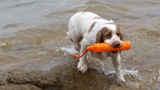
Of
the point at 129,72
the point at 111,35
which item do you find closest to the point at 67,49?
the point at 129,72

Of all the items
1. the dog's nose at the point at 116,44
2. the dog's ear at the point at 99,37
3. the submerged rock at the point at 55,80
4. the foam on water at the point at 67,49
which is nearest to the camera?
the dog's nose at the point at 116,44

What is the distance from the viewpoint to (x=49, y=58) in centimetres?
517

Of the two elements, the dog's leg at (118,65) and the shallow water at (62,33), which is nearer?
the dog's leg at (118,65)

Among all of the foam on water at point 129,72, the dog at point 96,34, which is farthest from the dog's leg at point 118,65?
the foam on water at point 129,72

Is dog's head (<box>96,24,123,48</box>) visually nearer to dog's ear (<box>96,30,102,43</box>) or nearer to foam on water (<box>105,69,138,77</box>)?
dog's ear (<box>96,30,102,43</box>)

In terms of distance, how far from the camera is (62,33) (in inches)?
310

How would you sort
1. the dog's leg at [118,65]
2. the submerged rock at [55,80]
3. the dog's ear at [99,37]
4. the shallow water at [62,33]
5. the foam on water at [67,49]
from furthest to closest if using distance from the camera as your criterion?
the foam on water at [67,49]
the shallow water at [62,33]
the dog's leg at [118,65]
the submerged rock at [55,80]
the dog's ear at [99,37]

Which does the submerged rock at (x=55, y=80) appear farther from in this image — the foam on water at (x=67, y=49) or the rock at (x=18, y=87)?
the foam on water at (x=67, y=49)

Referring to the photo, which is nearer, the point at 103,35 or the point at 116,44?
the point at 116,44

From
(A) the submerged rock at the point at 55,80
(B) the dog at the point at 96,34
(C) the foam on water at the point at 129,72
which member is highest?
(B) the dog at the point at 96,34

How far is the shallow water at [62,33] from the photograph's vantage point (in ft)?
16.1

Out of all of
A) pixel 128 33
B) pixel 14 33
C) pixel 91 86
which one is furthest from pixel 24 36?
pixel 91 86

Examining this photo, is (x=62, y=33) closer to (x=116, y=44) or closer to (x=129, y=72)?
(x=129, y=72)

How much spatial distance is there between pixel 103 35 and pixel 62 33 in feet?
12.9
